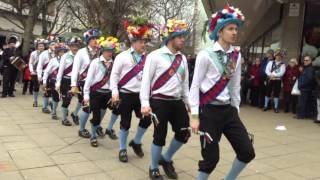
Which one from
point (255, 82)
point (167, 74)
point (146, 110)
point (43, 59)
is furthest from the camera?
point (255, 82)

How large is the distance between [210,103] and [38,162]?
9.81 feet

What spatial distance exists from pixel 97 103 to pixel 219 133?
3413 millimetres

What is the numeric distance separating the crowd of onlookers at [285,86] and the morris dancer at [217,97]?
300 inches

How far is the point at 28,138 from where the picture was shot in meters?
8.41

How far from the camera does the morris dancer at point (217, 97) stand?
16.1ft

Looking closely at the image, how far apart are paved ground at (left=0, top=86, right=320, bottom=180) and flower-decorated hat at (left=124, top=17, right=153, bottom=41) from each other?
1.87 m

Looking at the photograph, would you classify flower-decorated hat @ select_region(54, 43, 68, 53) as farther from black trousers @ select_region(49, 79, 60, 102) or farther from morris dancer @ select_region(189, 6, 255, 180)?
morris dancer @ select_region(189, 6, 255, 180)

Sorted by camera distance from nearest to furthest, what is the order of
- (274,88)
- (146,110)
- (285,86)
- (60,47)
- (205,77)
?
(205,77)
(146,110)
(60,47)
(285,86)
(274,88)

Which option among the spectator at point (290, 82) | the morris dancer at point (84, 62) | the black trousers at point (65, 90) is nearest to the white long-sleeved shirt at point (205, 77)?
the morris dancer at point (84, 62)

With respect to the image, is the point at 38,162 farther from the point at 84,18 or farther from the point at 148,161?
the point at 84,18

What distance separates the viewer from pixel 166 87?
589 cm

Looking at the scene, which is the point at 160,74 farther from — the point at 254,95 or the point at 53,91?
the point at 254,95

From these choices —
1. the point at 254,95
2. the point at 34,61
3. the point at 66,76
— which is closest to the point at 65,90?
the point at 66,76

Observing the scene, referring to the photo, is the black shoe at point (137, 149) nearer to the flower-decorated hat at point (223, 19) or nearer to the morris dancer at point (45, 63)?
the flower-decorated hat at point (223, 19)
